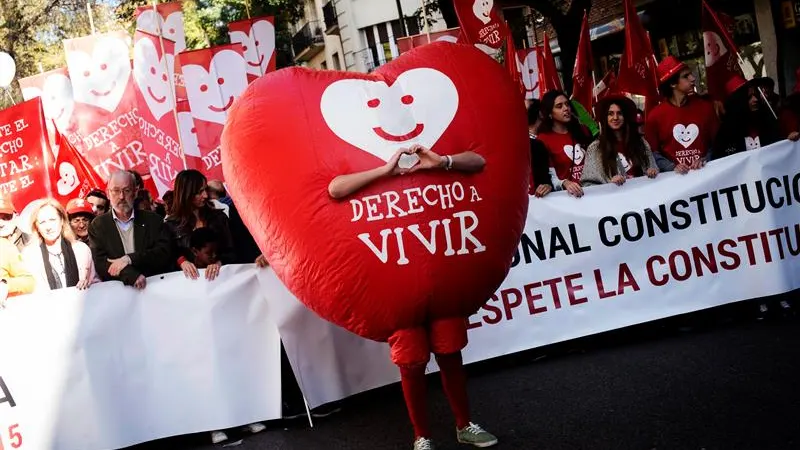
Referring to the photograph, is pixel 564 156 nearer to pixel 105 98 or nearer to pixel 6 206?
pixel 6 206

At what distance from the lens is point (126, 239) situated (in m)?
6.33

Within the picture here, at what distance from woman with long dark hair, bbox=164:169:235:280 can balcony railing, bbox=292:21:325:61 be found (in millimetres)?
41433

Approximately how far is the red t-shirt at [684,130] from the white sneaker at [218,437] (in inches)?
156

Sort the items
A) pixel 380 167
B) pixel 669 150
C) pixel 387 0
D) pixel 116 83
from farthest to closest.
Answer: pixel 387 0, pixel 116 83, pixel 669 150, pixel 380 167

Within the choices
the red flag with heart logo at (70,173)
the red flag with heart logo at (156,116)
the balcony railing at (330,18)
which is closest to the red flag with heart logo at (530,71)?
the red flag with heart logo at (156,116)

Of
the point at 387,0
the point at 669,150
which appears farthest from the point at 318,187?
the point at 387,0

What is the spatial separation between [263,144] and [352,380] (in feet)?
7.14

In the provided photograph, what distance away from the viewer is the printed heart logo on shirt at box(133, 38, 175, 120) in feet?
38.7

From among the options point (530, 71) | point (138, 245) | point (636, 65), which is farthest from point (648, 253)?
point (530, 71)

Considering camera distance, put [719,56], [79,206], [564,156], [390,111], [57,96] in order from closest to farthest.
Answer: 1. [390,111]
2. [564,156]
3. [79,206]
4. [719,56]
5. [57,96]

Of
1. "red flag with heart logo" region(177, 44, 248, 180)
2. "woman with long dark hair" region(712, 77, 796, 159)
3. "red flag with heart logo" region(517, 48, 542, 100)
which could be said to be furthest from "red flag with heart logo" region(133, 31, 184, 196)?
"woman with long dark hair" region(712, 77, 796, 159)

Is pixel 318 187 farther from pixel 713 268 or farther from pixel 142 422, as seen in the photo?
pixel 713 268

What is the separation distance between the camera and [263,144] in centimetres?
459

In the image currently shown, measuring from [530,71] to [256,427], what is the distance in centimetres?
1066
